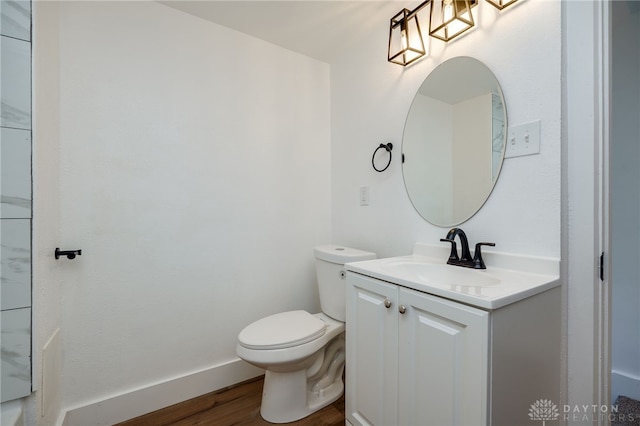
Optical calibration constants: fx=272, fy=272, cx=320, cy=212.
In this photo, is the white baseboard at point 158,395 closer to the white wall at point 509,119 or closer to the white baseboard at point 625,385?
the white wall at point 509,119

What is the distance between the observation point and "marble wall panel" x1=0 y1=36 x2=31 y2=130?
912mm

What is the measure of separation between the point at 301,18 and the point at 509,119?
128 cm

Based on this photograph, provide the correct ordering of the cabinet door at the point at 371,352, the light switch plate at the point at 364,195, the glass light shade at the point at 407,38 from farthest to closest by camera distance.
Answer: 1. the light switch plate at the point at 364,195
2. the glass light shade at the point at 407,38
3. the cabinet door at the point at 371,352

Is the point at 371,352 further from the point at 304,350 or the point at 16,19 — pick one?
the point at 16,19

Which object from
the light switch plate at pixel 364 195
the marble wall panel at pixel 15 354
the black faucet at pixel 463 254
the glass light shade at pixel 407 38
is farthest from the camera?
the light switch plate at pixel 364 195

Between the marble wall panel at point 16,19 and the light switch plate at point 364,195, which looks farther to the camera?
the light switch plate at point 364,195

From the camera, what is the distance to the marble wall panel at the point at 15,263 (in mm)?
914

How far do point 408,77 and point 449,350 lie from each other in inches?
53.8

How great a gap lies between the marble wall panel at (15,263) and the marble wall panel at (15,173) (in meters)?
0.04

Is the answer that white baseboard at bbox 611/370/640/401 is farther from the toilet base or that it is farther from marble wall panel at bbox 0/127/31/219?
marble wall panel at bbox 0/127/31/219

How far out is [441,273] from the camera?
1.20 meters

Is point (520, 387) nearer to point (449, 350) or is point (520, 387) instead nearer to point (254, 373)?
point (449, 350)

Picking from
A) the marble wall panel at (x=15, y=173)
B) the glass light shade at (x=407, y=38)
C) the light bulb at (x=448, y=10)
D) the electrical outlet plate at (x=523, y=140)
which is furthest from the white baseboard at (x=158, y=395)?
the light bulb at (x=448, y=10)

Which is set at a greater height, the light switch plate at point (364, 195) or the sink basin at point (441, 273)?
the light switch plate at point (364, 195)
